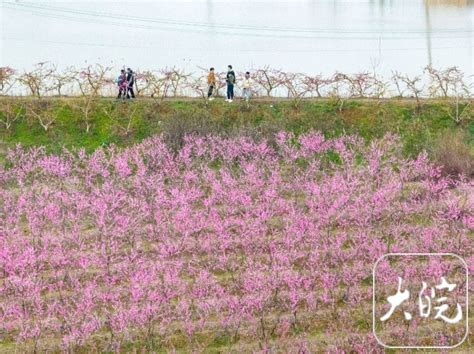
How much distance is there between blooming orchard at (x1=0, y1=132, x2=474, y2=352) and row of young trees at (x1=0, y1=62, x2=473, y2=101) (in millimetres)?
3272

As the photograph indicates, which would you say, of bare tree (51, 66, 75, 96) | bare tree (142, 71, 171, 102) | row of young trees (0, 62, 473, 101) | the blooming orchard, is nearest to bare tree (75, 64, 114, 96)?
row of young trees (0, 62, 473, 101)

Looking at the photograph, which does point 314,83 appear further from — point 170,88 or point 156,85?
point 156,85

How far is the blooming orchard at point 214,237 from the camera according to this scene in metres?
12.5

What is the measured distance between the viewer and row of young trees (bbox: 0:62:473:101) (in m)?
23.6

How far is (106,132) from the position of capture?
22.2 metres

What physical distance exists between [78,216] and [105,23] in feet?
96.4

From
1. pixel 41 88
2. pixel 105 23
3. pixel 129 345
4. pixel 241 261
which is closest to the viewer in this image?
pixel 129 345

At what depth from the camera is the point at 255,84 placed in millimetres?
24109

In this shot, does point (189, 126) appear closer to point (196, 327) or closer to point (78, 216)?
point (78, 216)

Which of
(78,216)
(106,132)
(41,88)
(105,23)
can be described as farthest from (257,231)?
(105,23)

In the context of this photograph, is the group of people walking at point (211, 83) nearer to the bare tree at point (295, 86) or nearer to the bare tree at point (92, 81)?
the bare tree at point (92, 81)

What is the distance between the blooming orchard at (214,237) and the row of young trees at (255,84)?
327cm

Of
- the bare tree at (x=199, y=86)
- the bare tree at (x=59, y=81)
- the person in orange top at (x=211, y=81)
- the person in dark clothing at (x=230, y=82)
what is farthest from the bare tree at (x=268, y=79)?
the bare tree at (x=59, y=81)

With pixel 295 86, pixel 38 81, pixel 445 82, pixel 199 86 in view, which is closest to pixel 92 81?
pixel 38 81
